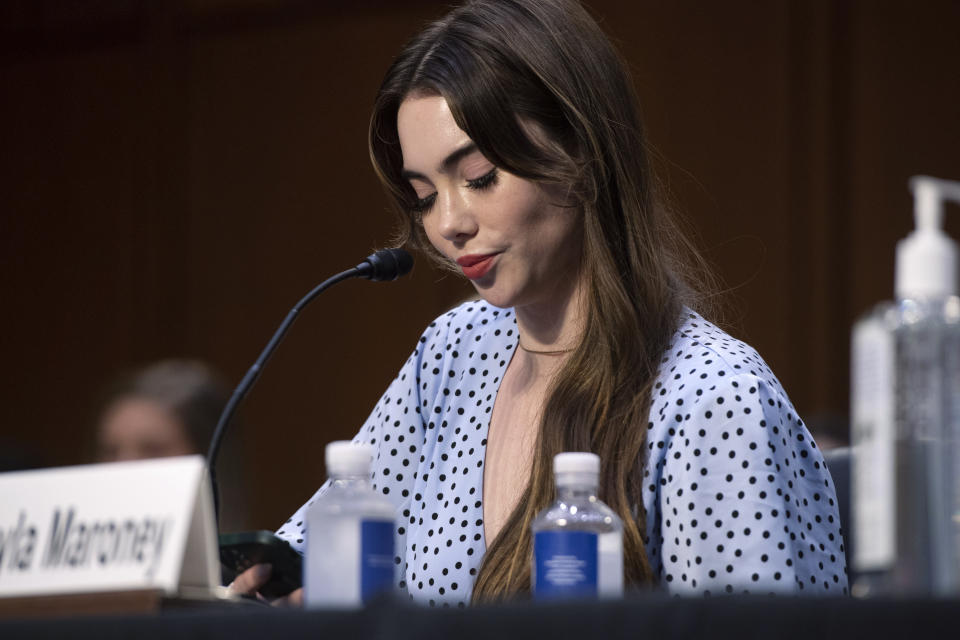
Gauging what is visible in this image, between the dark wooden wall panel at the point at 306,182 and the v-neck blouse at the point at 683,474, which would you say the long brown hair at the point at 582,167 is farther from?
the dark wooden wall panel at the point at 306,182

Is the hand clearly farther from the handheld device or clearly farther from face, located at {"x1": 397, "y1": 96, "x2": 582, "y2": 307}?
face, located at {"x1": 397, "y1": 96, "x2": 582, "y2": 307}

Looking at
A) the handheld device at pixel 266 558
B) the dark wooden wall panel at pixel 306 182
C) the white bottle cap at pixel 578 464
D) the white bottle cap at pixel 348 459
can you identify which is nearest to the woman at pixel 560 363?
the handheld device at pixel 266 558

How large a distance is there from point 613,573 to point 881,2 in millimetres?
2968

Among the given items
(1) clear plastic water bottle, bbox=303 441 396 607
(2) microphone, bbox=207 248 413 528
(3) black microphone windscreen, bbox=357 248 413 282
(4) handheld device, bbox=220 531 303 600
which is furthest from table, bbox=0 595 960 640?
(3) black microphone windscreen, bbox=357 248 413 282

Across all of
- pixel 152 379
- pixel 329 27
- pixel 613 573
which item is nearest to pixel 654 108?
pixel 329 27

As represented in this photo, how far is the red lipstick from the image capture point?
1.65m

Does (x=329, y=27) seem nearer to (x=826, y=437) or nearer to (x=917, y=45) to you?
(x=917, y=45)

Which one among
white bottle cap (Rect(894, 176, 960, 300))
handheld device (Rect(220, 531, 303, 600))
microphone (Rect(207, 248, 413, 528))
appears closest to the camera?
white bottle cap (Rect(894, 176, 960, 300))

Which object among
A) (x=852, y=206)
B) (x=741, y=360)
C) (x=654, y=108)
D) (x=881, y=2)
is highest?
(x=881, y=2)

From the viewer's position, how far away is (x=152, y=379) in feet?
10.1

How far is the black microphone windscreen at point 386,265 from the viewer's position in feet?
5.38

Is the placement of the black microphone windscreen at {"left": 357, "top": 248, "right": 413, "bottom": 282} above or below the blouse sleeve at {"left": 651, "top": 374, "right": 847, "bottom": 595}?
above

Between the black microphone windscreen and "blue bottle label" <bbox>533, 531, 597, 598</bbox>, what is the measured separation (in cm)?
69

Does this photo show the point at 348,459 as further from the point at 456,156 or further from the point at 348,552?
the point at 456,156
